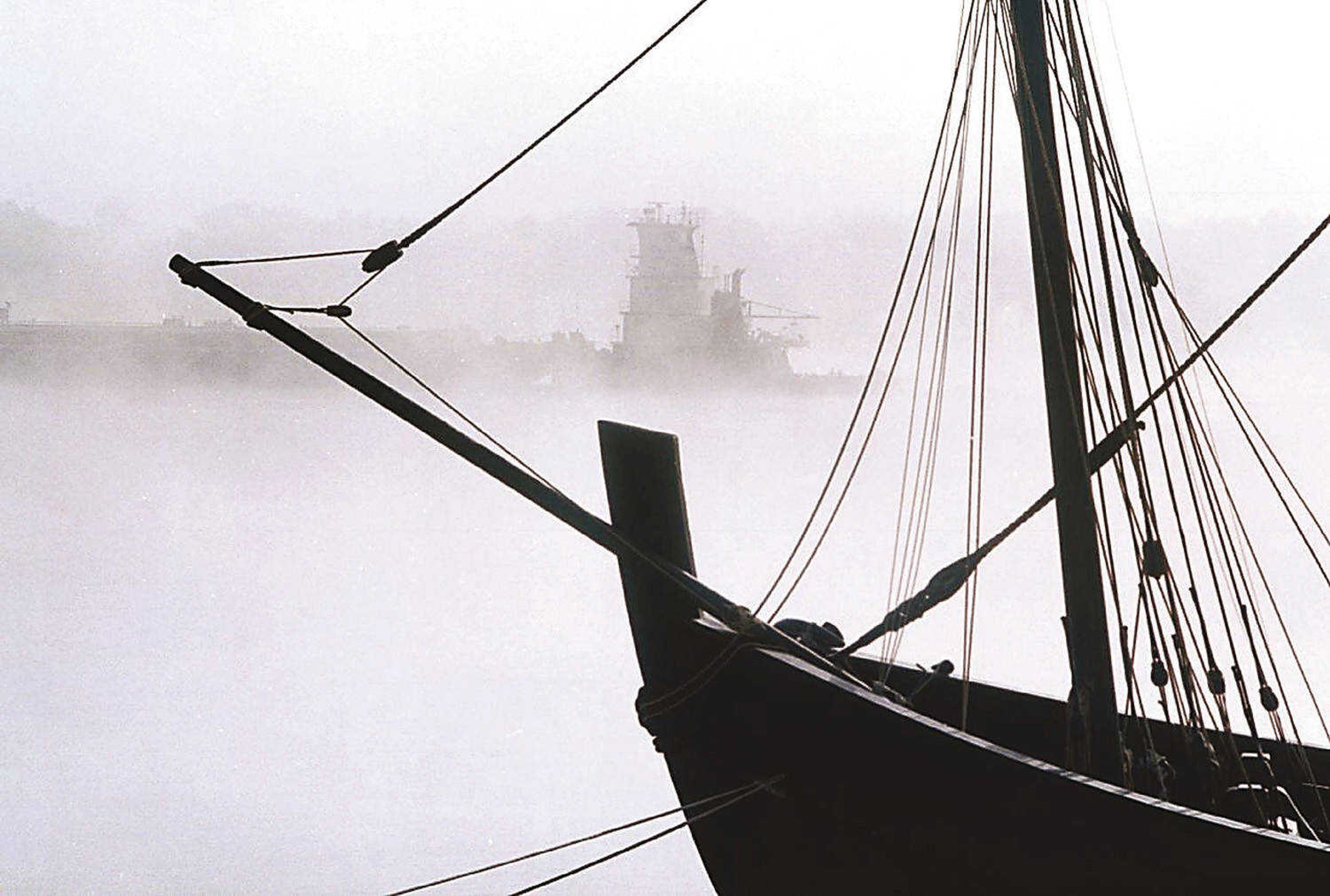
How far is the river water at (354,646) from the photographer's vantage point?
526cm

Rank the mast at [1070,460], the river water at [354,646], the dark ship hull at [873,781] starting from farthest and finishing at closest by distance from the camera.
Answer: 1. the river water at [354,646]
2. the mast at [1070,460]
3. the dark ship hull at [873,781]

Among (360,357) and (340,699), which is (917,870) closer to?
→ (340,699)

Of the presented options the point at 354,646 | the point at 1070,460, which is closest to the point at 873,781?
the point at 1070,460

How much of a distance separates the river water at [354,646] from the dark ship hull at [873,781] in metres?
2.12

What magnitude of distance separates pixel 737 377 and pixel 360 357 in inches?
176

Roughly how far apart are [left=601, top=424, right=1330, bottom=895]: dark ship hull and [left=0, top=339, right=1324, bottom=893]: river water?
2118 millimetres

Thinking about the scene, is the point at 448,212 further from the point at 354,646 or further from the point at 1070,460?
the point at 354,646

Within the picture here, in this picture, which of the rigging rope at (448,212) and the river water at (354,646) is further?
the river water at (354,646)

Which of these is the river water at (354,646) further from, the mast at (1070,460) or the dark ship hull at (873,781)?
the mast at (1070,460)

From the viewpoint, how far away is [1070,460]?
246cm

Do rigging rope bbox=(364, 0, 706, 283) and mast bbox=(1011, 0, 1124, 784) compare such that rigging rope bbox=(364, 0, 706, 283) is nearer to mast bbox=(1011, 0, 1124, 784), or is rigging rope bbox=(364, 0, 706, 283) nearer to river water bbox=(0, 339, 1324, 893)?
mast bbox=(1011, 0, 1124, 784)

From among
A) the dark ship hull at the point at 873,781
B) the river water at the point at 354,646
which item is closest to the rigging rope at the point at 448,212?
the dark ship hull at the point at 873,781

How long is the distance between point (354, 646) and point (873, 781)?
602 centimetres

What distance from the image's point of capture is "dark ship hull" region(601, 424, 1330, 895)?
2113 mm
